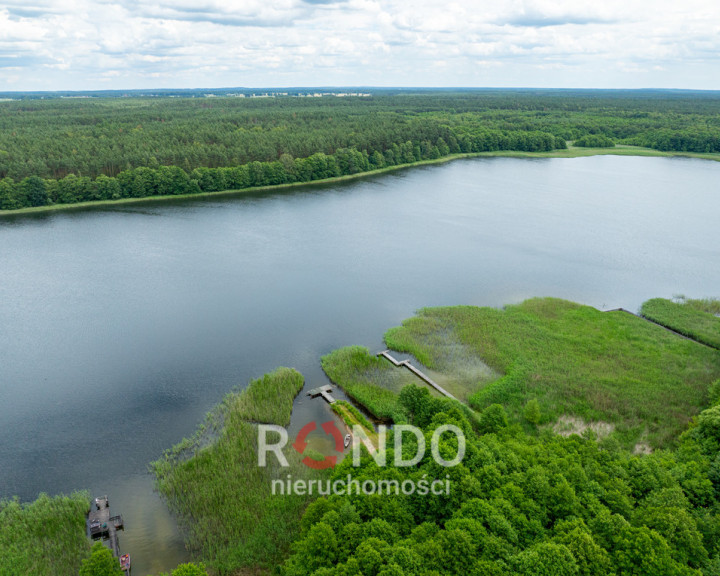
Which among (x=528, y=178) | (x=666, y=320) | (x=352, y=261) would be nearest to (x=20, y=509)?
(x=352, y=261)

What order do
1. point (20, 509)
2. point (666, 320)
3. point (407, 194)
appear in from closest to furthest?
point (20, 509), point (666, 320), point (407, 194)

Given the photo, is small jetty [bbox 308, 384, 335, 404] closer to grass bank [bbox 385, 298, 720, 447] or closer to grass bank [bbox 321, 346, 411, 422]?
grass bank [bbox 321, 346, 411, 422]

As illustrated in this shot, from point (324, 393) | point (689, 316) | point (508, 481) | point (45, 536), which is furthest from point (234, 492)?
point (689, 316)

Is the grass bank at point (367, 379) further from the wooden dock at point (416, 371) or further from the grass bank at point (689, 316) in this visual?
the grass bank at point (689, 316)

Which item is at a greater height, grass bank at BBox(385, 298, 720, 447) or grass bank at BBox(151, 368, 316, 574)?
grass bank at BBox(385, 298, 720, 447)

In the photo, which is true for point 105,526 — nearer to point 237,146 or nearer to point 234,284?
point 234,284

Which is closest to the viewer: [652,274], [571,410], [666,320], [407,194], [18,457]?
[18,457]

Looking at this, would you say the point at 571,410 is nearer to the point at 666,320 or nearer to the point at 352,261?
the point at 666,320

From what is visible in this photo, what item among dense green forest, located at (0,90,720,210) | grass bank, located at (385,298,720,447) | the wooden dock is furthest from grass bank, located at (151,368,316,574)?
dense green forest, located at (0,90,720,210)
